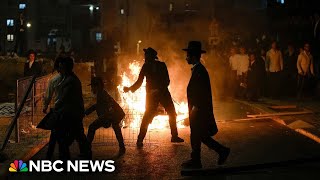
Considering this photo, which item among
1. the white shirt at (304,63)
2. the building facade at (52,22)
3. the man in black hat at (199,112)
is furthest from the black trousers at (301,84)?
the building facade at (52,22)

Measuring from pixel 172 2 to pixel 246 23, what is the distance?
4089 millimetres

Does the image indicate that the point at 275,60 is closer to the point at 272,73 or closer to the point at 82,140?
the point at 272,73

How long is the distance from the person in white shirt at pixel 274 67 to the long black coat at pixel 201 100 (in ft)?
28.8

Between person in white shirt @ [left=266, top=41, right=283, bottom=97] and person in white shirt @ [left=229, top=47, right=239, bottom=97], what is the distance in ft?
3.45

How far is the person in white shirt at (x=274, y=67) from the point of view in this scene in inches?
607

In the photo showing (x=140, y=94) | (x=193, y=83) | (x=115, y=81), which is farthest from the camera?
(x=115, y=81)

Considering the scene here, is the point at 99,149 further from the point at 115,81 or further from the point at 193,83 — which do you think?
the point at 115,81

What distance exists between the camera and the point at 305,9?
2131 centimetres

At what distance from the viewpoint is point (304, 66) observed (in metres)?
14.8

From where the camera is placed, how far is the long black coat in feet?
23.2

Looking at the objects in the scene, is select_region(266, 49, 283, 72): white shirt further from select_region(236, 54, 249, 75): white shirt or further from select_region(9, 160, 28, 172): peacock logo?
select_region(9, 160, 28, 172): peacock logo

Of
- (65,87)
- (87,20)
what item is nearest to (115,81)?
(65,87)

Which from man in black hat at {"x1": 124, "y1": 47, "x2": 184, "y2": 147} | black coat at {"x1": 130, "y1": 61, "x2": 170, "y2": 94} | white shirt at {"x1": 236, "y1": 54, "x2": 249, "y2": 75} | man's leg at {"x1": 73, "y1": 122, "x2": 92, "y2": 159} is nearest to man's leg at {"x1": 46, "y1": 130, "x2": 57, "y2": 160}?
man's leg at {"x1": 73, "y1": 122, "x2": 92, "y2": 159}

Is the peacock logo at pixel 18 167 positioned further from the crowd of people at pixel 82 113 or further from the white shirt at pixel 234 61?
the white shirt at pixel 234 61
